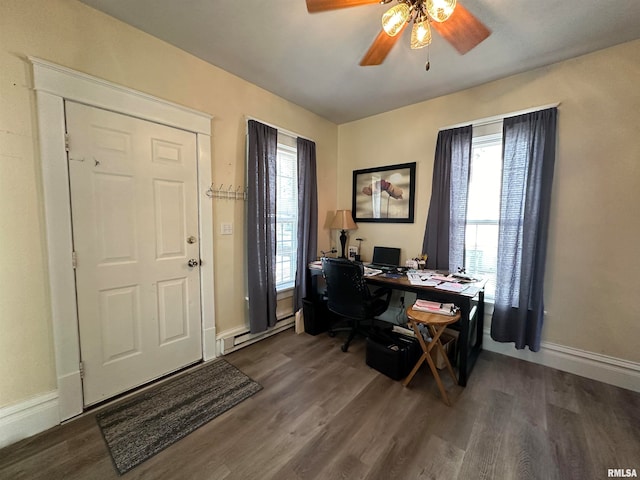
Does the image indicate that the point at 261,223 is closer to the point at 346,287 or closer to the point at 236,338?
the point at 346,287

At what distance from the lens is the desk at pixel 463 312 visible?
6.20 ft

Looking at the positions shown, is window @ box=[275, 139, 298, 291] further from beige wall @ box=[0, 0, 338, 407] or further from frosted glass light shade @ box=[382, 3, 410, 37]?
frosted glass light shade @ box=[382, 3, 410, 37]

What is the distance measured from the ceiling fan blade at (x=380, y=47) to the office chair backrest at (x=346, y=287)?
1.56 metres

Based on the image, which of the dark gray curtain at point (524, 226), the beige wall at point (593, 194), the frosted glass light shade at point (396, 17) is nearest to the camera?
the frosted glass light shade at point (396, 17)

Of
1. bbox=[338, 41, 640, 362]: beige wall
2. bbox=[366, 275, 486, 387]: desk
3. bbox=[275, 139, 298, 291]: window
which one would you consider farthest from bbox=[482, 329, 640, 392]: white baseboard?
bbox=[275, 139, 298, 291]: window

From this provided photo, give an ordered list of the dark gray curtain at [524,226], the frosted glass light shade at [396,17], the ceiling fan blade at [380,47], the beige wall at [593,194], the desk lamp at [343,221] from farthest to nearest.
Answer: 1. the desk lamp at [343,221]
2. the dark gray curtain at [524,226]
3. the beige wall at [593,194]
4. the ceiling fan blade at [380,47]
5. the frosted glass light shade at [396,17]

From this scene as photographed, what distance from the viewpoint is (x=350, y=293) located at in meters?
2.37

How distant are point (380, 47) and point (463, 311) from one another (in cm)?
195

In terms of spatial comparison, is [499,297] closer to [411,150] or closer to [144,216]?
[411,150]

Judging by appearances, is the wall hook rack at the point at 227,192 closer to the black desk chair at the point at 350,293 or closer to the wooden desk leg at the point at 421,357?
the black desk chair at the point at 350,293

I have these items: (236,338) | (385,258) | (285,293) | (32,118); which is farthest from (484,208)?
(32,118)

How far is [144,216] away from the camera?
1895 millimetres

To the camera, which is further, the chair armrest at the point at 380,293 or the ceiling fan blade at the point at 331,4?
the chair armrest at the point at 380,293
